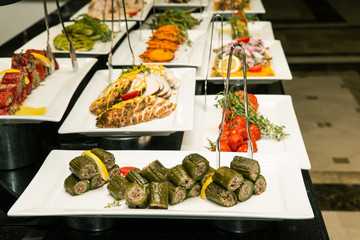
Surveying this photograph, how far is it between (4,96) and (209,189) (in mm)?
1170

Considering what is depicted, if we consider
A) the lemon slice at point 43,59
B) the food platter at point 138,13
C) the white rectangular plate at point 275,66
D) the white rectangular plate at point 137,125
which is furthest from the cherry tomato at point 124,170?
the food platter at point 138,13

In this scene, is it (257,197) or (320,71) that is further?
(320,71)

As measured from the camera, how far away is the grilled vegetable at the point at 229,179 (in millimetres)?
1492

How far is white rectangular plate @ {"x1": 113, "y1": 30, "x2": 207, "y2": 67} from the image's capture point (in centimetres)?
297

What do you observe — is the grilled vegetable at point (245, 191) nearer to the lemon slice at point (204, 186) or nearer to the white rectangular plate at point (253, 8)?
the lemon slice at point (204, 186)

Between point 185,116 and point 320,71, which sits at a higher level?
point 185,116

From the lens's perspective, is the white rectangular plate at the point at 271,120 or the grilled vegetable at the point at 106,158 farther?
the white rectangular plate at the point at 271,120

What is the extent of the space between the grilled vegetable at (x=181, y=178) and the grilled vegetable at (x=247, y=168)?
0.53 ft

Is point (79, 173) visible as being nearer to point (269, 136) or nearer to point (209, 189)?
point (209, 189)

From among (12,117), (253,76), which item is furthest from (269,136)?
(12,117)

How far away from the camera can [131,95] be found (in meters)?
2.26

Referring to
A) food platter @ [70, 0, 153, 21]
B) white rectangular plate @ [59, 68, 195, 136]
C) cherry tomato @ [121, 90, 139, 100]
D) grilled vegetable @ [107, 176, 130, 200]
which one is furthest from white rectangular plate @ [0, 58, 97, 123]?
food platter @ [70, 0, 153, 21]

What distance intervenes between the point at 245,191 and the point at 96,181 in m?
0.52

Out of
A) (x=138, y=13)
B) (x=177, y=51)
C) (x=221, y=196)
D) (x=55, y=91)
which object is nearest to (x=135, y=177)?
(x=221, y=196)
